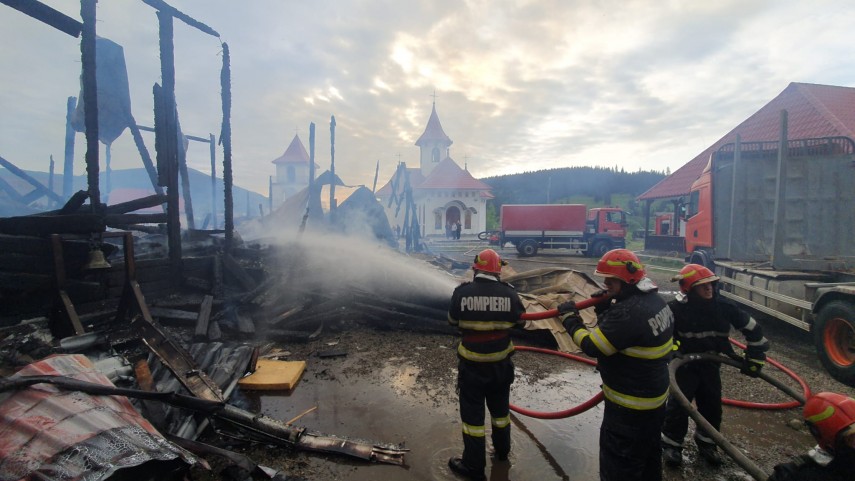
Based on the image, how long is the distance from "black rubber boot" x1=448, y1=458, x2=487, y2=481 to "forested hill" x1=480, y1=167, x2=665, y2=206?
54.1 meters

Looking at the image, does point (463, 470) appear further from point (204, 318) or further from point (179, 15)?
point (179, 15)

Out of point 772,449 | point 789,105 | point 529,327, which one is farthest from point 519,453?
point 789,105

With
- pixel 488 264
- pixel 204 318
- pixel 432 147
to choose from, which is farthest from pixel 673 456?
pixel 432 147

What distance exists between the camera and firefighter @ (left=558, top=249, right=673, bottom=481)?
276 centimetres

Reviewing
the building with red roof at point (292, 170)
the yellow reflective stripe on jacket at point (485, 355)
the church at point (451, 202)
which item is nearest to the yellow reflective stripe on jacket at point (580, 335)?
the yellow reflective stripe on jacket at point (485, 355)

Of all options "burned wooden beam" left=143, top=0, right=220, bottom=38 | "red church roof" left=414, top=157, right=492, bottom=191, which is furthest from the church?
"burned wooden beam" left=143, top=0, right=220, bottom=38

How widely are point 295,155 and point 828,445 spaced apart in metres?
57.2

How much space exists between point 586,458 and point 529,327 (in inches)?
127

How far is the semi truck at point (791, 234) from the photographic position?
19.1 ft

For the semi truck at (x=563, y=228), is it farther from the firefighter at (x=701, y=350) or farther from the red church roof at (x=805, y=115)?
the firefighter at (x=701, y=350)

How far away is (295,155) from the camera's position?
5362cm

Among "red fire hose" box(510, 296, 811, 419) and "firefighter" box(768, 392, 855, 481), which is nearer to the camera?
"firefighter" box(768, 392, 855, 481)

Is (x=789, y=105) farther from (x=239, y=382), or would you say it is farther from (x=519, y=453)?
(x=239, y=382)

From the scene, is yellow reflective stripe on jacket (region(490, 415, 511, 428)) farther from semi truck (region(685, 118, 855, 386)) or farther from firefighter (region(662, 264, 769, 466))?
semi truck (region(685, 118, 855, 386))
